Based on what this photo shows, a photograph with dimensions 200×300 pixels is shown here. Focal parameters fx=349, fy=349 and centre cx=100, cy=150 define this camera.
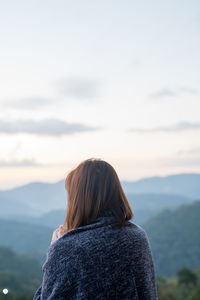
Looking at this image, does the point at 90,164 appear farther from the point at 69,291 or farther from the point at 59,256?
the point at 69,291

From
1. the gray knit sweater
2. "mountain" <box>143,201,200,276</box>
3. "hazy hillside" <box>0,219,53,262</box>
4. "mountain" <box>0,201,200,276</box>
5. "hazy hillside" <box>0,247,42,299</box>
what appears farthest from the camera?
"hazy hillside" <box>0,219,53,262</box>

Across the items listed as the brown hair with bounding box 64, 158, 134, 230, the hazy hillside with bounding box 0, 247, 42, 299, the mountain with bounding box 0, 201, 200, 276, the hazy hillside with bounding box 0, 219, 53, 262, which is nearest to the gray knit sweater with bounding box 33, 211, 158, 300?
the brown hair with bounding box 64, 158, 134, 230

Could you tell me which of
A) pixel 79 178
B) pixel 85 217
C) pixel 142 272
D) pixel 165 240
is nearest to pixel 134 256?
pixel 142 272

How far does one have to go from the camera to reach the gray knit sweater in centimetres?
141

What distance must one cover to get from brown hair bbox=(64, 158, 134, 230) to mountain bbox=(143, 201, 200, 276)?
2652 inches

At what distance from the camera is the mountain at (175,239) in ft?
220

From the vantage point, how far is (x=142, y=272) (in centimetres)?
151

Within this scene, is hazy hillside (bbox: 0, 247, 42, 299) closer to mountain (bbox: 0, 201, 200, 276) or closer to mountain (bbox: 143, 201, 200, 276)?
mountain (bbox: 0, 201, 200, 276)

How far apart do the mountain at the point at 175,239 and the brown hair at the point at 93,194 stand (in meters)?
67.4

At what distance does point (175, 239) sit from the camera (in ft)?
259

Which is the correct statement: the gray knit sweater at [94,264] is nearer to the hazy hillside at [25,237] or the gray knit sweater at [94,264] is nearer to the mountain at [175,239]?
the mountain at [175,239]

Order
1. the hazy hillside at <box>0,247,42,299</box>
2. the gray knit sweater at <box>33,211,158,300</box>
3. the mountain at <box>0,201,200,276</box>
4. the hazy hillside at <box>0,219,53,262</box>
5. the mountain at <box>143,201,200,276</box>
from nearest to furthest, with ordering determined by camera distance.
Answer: the gray knit sweater at <box>33,211,158,300</box>, the hazy hillside at <box>0,247,42,299</box>, the mountain at <box>143,201,200,276</box>, the mountain at <box>0,201,200,276</box>, the hazy hillside at <box>0,219,53,262</box>

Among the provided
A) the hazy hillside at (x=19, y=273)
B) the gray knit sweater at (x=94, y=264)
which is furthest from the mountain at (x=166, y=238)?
the gray knit sweater at (x=94, y=264)

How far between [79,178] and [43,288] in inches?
19.1
